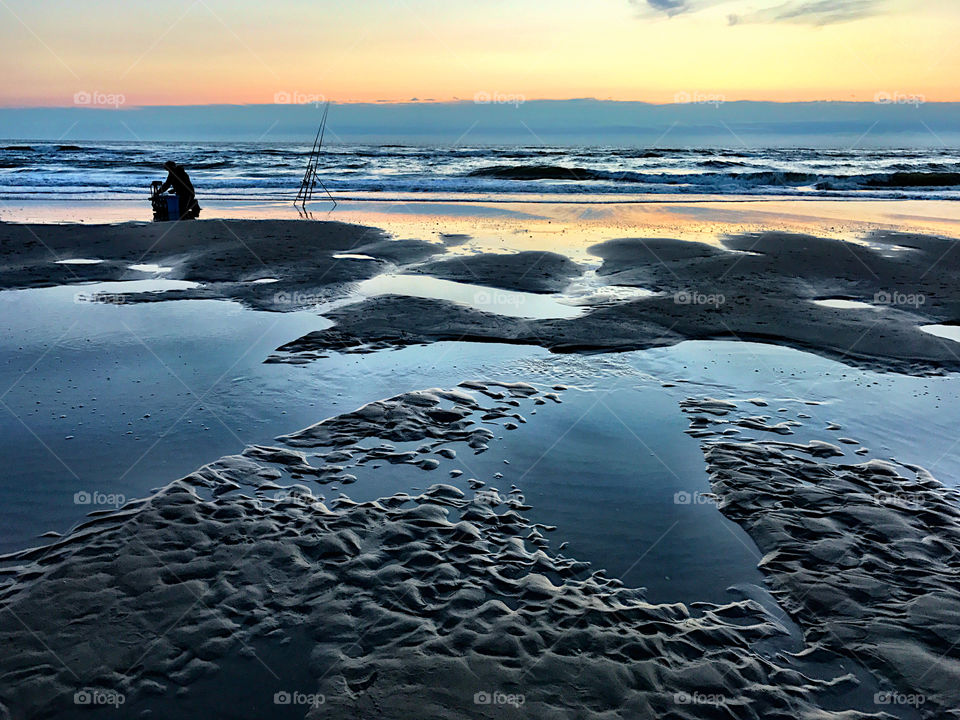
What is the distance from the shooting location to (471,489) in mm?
5426

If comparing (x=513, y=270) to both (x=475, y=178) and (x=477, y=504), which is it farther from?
(x=475, y=178)

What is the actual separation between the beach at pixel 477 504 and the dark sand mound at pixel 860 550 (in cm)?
2

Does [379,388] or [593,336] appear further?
[593,336]

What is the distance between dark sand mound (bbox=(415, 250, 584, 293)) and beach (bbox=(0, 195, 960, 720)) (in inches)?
47.1

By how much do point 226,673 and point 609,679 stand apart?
81.2 inches

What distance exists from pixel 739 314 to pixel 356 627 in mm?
9363

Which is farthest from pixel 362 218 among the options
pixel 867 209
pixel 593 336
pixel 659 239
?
pixel 867 209

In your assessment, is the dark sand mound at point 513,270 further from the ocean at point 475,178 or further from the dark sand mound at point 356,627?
the ocean at point 475,178

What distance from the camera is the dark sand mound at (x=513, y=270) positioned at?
42.8 ft

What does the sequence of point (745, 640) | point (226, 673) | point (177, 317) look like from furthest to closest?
point (177, 317) < point (745, 640) < point (226, 673)

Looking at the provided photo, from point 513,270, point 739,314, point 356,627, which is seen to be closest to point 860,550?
point 356,627

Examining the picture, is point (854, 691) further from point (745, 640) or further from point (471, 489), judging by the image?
point (471, 489)

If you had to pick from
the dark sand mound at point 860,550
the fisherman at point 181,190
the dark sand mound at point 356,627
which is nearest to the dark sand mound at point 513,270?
the dark sand mound at point 860,550

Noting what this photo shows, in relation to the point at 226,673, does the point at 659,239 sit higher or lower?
higher
